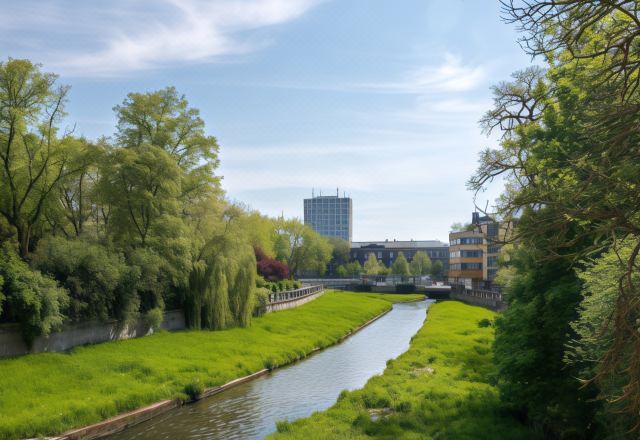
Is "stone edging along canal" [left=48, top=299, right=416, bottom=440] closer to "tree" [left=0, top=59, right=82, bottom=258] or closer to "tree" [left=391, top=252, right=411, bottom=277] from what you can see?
"tree" [left=0, top=59, right=82, bottom=258]

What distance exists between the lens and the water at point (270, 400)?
1994cm

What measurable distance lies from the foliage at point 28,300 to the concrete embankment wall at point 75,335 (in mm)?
417

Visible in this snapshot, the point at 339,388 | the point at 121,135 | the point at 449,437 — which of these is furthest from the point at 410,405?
the point at 121,135

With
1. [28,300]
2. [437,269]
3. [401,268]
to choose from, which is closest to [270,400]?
[28,300]

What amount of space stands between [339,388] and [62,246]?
1451 cm

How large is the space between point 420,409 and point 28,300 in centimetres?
1567

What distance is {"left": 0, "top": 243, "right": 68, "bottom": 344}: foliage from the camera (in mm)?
23984

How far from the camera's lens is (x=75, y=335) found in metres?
27.4

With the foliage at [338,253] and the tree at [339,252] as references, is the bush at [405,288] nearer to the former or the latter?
the foliage at [338,253]

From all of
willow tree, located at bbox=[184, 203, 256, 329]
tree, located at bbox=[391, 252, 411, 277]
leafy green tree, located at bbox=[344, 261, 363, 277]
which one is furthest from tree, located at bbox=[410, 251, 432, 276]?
willow tree, located at bbox=[184, 203, 256, 329]

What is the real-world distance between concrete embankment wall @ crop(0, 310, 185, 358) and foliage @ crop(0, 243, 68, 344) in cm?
42

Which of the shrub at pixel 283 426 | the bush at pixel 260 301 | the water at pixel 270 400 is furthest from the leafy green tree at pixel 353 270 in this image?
the shrub at pixel 283 426

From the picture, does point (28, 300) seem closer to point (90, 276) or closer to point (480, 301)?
point (90, 276)

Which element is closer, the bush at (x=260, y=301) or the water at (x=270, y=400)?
the water at (x=270, y=400)
